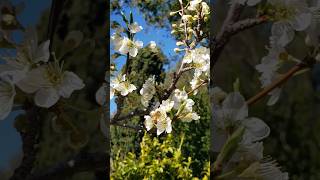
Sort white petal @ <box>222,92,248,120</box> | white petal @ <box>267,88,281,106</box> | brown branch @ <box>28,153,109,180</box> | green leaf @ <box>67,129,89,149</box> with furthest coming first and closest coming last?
white petal @ <box>267,88,281,106</box> → white petal @ <box>222,92,248,120</box> → green leaf @ <box>67,129,89,149</box> → brown branch @ <box>28,153,109,180</box>

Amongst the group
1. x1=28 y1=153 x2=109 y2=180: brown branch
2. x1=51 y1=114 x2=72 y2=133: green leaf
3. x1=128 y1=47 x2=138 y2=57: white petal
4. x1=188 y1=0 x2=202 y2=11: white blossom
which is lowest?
x1=28 y1=153 x2=109 y2=180: brown branch

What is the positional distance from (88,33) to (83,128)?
25 cm

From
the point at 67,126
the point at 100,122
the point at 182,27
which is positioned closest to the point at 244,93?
the point at 182,27

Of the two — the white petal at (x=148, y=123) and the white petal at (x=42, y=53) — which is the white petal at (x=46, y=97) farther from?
the white petal at (x=148, y=123)

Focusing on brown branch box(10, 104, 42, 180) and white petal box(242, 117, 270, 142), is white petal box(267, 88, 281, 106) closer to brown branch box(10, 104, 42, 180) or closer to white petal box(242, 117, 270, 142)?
white petal box(242, 117, 270, 142)

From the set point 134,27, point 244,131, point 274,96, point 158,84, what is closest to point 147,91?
point 158,84

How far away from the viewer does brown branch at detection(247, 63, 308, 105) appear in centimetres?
175

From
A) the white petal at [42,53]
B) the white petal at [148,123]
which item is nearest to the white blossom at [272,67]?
the white petal at [148,123]

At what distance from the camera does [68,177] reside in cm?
152

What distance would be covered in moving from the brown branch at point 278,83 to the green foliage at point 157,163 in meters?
0.25

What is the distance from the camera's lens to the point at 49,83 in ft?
4.91

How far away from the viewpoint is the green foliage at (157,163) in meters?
1.64

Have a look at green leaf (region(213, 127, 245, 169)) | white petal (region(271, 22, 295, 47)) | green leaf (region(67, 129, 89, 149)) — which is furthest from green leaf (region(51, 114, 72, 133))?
white petal (region(271, 22, 295, 47))

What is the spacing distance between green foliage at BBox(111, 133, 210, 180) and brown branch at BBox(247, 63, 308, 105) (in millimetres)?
253
